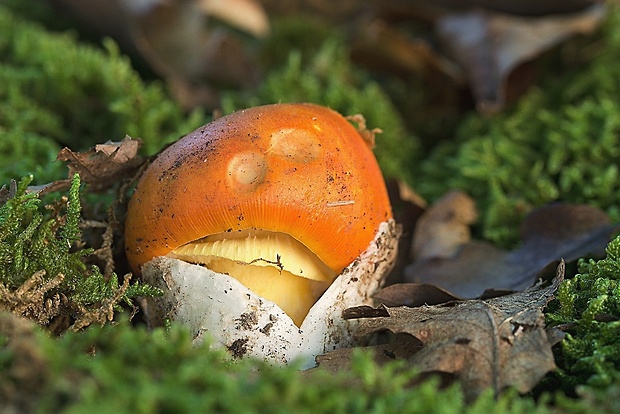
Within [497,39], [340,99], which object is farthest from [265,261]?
[497,39]

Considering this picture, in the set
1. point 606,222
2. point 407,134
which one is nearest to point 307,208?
point 606,222

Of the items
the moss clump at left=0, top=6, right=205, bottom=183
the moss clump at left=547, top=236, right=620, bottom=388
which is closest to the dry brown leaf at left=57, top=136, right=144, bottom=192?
→ the moss clump at left=0, top=6, right=205, bottom=183

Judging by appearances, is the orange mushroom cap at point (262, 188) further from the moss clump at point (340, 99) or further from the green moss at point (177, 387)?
the moss clump at point (340, 99)

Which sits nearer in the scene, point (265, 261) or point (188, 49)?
point (265, 261)

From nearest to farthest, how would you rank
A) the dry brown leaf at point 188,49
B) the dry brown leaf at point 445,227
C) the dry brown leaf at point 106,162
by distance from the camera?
1. the dry brown leaf at point 106,162
2. the dry brown leaf at point 445,227
3. the dry brown leaf at point 188,49

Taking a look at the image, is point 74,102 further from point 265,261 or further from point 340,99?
point 265,261

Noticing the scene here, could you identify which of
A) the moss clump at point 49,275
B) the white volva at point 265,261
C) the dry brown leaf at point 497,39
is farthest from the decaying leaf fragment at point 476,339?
the dry brown leaf at point 497,39
